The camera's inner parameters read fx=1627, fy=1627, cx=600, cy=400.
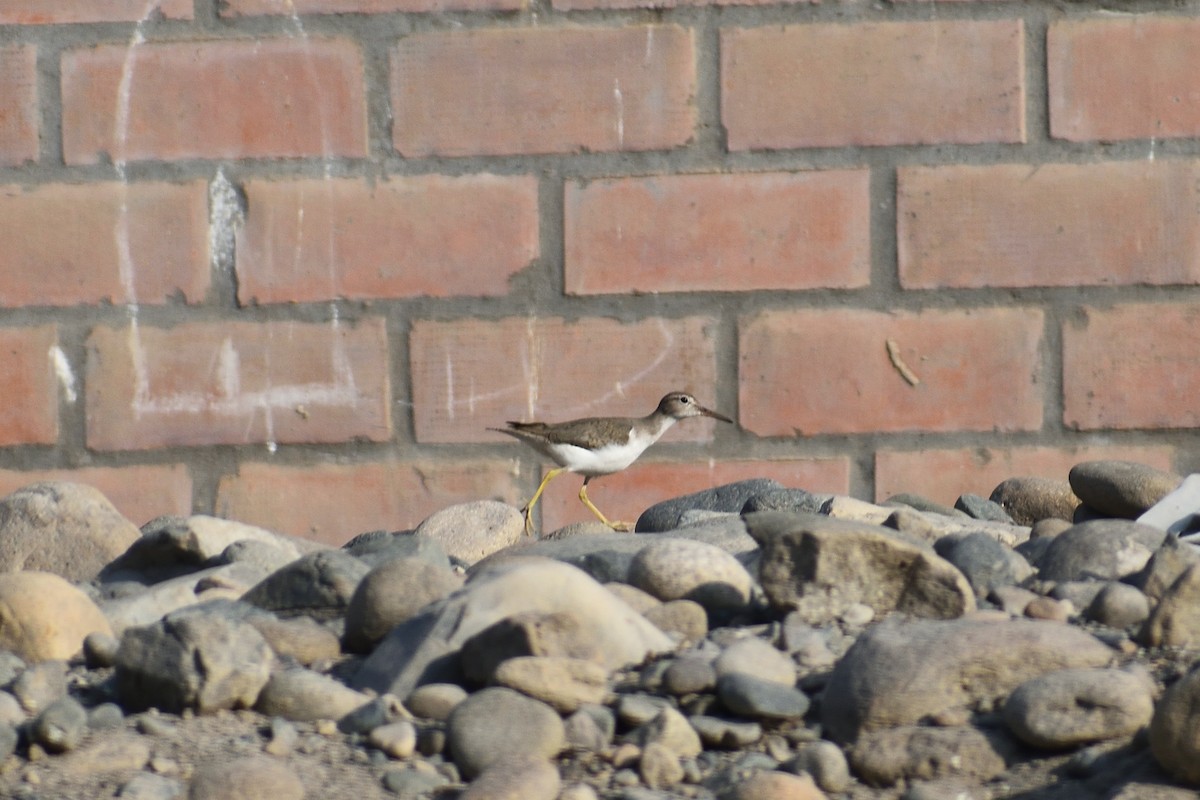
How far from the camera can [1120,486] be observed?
2441 mm

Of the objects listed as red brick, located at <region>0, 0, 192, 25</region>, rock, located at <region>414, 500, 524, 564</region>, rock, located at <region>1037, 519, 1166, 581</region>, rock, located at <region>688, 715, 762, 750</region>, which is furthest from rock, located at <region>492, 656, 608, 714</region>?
red brick, located at <region>0, 0, 192, 25</region>

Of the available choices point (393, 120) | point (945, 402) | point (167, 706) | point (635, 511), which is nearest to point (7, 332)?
point (393, 120)

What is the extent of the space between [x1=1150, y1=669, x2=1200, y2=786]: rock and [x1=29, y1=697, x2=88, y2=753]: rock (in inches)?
35.6

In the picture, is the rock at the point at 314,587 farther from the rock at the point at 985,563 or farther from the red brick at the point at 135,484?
the red brick at the point at 135,484

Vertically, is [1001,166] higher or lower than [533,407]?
higher

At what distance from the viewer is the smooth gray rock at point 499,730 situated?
4.48 ft

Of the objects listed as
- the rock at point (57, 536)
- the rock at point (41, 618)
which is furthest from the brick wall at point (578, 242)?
the rock at point (41, 618)

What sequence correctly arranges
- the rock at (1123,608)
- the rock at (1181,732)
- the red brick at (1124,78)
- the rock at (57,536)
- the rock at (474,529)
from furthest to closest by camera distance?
the red brick at (1124,78)
the rock at (474,529)
the rock at (57,536)
the rock at (1123,608)
the rock at (1181,732)

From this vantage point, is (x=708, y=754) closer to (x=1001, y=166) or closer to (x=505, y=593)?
(x=505, y=593)

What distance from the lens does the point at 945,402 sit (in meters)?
2.66

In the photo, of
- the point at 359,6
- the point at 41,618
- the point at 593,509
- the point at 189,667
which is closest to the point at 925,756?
the point at 189,667

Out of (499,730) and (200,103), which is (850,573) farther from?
(200,103)

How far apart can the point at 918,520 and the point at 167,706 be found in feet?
3.53

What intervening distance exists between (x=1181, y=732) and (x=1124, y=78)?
1619 millimetres
